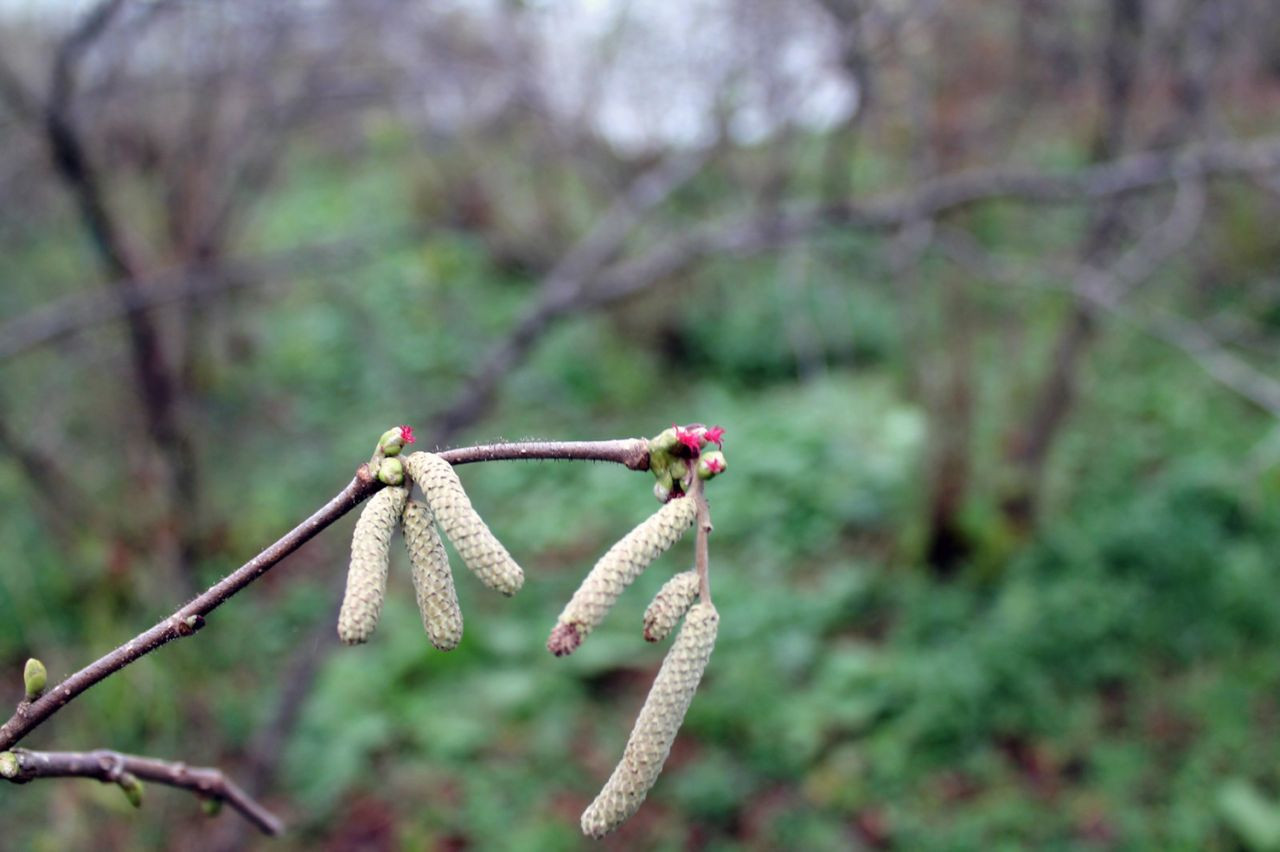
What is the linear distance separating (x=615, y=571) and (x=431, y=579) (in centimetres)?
16

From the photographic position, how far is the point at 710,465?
906 millimetres

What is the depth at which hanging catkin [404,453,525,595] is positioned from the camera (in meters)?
0.83

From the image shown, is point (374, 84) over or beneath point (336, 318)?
over

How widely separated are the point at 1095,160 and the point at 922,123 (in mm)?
1153

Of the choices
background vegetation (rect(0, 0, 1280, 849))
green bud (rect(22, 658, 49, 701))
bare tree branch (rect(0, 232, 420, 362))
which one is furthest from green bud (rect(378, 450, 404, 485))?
bare tree branch (rect(0, 232, 420, 362))

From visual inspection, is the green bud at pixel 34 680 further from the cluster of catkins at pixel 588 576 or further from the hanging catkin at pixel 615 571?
the hanging catkin at pixel 615 571

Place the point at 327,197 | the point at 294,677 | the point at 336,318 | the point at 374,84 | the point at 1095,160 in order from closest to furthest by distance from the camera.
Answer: the point at 294,677 < the point at 374,84 < the point at 1095,160 < the point at 336,318 < the point at 327,197

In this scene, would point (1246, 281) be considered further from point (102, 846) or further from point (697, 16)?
point (102, 846)

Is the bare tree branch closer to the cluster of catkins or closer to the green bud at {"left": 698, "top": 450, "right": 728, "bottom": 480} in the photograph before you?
the cluster of catkins

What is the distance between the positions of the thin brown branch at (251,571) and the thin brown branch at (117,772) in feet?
0.11

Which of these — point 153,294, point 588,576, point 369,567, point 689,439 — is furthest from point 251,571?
point 153,294

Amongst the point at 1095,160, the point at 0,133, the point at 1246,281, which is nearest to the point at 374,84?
the point at 0,133

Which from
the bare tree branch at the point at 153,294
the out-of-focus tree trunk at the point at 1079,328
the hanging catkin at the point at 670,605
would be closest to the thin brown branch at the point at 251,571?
the hanging catkin at the point at 670,605

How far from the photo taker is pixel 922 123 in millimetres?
4719
